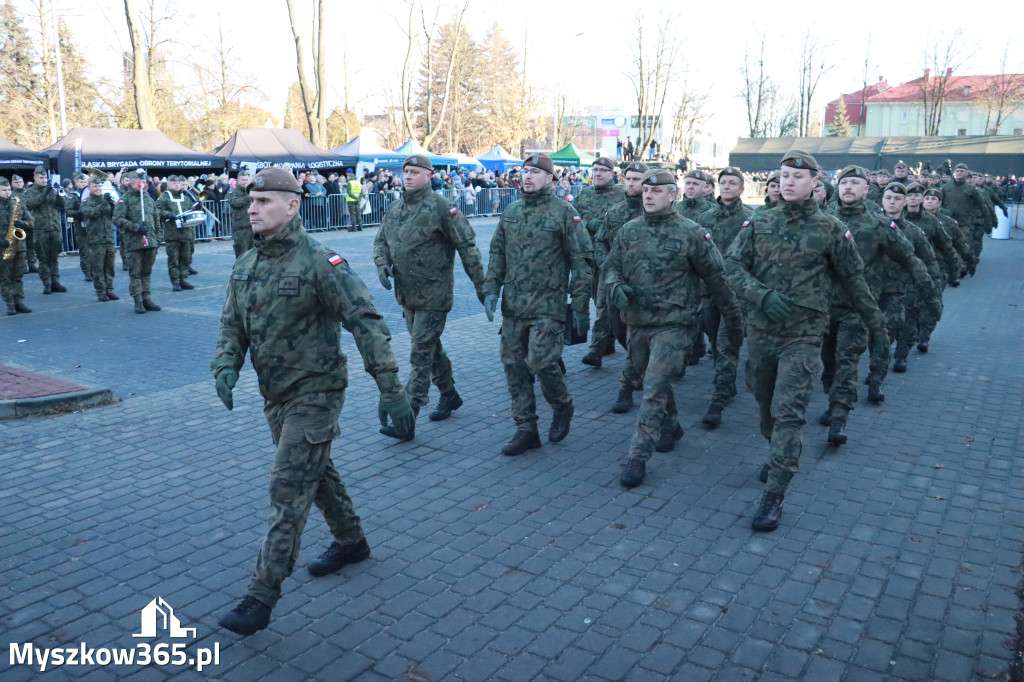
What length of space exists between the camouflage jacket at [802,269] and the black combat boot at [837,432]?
1480mm

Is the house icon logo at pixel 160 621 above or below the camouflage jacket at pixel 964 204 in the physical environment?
below

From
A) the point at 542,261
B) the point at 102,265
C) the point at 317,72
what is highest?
the point at 317,72

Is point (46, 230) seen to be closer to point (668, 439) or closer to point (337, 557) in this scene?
point (668, 439)

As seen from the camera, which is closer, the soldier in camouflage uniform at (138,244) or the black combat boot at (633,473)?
the black combat boot at (633,473)

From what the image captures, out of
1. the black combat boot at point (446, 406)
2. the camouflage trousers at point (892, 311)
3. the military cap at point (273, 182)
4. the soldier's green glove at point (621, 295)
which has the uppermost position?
the military cap at point (273, 182)

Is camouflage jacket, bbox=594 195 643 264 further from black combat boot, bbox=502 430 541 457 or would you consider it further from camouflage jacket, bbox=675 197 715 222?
black combat boot, bbox=502 430 541 457

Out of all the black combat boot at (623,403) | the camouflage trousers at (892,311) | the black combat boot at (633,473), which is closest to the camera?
the black combat boot at (633,473)

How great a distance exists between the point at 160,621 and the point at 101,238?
11.2m

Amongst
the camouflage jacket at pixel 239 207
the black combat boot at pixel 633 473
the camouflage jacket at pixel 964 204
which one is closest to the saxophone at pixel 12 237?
the camouflage jacket at pixel 239 207

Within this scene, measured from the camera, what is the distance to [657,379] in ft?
19.9

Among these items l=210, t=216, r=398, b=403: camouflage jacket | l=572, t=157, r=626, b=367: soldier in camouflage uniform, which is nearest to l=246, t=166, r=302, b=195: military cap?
l=210, t=216, r=398, b=403: camouflage jacket

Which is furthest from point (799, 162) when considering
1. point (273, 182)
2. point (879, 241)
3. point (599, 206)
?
point (599, 206)

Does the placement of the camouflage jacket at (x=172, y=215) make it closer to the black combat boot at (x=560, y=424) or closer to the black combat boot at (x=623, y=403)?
the black combat boot at (x=623, y=403)

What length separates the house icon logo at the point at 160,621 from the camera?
162 inches
